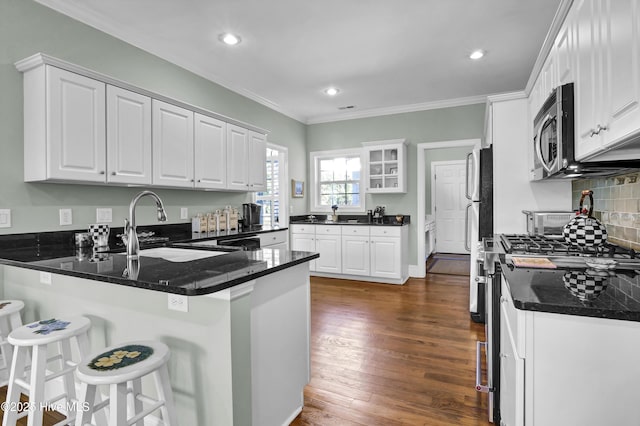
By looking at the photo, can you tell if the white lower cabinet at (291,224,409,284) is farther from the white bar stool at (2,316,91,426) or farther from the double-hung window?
the white bar stool at (2,316,91,426)

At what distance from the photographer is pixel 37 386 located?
1505 millimetres

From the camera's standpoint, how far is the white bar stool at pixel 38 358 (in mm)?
1499

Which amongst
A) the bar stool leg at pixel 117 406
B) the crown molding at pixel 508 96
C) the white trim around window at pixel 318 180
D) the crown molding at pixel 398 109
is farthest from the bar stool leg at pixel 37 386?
the crown molding at pixel 398 109

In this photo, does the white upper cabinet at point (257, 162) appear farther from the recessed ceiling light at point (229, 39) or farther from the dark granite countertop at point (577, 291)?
the dark granite countertop at point (577, 291)

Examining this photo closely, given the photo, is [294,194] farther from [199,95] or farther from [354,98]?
[199,95]

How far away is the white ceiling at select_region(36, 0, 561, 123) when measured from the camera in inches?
104

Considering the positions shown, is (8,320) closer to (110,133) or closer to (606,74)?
(110,133)

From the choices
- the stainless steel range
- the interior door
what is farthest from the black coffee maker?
the interior door

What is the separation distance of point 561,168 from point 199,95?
353 centimetres

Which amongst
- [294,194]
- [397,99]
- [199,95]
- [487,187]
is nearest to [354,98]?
[397,99]

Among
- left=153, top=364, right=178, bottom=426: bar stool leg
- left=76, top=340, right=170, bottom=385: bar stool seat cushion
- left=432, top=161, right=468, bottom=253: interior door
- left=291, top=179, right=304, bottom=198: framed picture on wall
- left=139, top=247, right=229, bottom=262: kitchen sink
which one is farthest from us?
left=432, top=161, right=468, bottom=253: interior door

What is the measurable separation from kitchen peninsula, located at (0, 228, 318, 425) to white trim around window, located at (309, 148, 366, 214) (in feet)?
12.7

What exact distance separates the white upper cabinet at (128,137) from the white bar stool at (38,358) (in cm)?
131

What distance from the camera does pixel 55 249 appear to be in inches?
95.3
